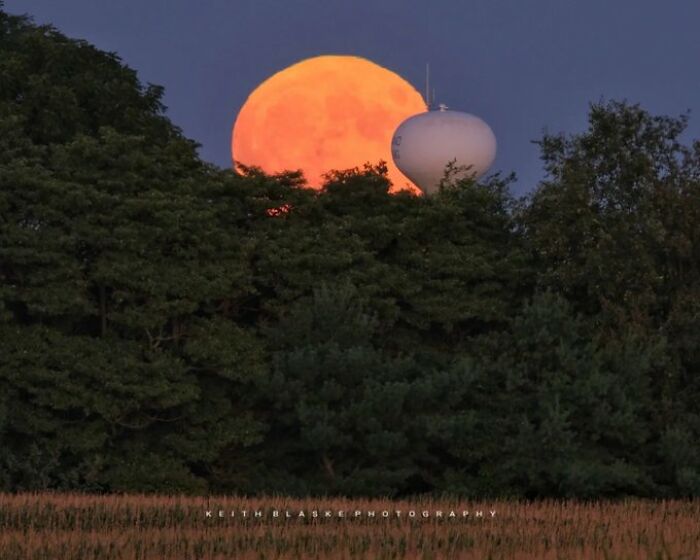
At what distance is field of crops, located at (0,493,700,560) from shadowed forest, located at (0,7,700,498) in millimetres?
3241

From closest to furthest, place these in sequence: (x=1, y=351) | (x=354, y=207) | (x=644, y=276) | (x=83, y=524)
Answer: (x=83, y=524) → (x=1, y=351) → (x=644, y=276) → (x=354, y=207)

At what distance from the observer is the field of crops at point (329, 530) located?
54.2ft

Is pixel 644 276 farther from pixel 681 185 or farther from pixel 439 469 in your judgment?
pixel 439 469

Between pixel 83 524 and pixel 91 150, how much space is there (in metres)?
13.2

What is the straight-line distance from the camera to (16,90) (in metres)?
39.6

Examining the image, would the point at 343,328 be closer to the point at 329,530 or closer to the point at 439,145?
the point at 329,530

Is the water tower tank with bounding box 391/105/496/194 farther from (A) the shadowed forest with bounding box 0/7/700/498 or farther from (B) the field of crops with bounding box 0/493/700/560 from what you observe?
(B) the field of crops with bounding box 0/493/700/560

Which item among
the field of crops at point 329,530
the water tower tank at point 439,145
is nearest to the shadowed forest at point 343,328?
the field of crops at point 329,530

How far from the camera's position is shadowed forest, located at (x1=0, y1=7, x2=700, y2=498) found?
30891mm

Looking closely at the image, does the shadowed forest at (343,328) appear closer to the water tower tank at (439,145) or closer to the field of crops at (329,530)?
the field of crops at (329,530)

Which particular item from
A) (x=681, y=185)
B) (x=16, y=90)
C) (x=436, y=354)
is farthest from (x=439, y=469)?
(x=16, y=90)

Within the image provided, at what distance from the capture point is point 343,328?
32.2m

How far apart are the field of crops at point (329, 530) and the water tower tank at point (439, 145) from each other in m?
18.6

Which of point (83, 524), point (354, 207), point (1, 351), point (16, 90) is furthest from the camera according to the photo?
point (16, 90)
